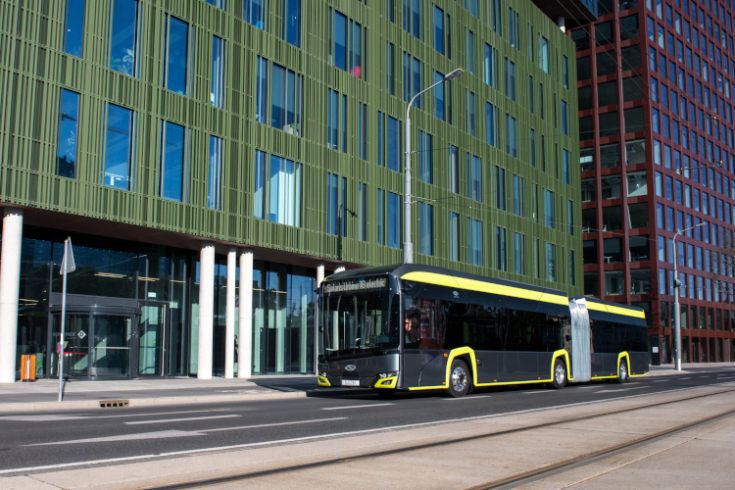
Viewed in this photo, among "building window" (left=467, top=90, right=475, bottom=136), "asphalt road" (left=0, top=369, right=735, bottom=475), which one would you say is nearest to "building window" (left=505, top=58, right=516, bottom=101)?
"building window" (left=467, top=90, right=475, bottom=136)

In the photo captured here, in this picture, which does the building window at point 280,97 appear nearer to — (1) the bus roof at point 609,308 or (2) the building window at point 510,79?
(1) the bus roof at point 609,308

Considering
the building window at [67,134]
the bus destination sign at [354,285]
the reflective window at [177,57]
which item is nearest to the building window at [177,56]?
the reflective window at [177,57]

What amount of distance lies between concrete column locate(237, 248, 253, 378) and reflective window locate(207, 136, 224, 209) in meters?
2.52

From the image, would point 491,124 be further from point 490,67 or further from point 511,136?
point 490,67

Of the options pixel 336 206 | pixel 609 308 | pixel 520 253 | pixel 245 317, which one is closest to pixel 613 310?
pixel 609 308

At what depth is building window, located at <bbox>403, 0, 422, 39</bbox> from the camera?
120ft

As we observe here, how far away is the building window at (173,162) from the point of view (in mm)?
24594

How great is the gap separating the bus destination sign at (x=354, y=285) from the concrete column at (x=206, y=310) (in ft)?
34.0

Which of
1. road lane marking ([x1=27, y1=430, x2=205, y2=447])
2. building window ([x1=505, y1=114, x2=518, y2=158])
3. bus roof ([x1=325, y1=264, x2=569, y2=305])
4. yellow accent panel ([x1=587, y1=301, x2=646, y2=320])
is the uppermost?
building window ([x1=505, y1=114, x2=518, y2=158])

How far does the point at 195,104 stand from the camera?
25812 mm

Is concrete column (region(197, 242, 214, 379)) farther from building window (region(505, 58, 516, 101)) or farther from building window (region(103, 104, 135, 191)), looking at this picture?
building window (region(505, 58, 516, 101))

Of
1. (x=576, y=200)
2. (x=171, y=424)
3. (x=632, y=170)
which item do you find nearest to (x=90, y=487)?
(x=171, y=424)

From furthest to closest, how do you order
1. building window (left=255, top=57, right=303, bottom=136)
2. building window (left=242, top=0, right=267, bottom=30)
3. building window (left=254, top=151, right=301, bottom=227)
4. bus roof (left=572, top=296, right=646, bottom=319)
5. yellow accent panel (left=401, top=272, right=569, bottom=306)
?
building window (left=255, top=57, right=303, bottom=136) < building window (left=242, top=0, right=267, bottom=30) < building window (left=254, top=151, right=301, bottom=227) < bus roof (left=572, top=296, right=646, bottom=319) < yellow accent panel (left=401, top=272, right=569, bottom=306)

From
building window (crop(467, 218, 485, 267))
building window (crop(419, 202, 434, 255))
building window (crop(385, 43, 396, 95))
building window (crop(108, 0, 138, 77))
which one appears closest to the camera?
building window (crop(108, 0, 138, 77))
